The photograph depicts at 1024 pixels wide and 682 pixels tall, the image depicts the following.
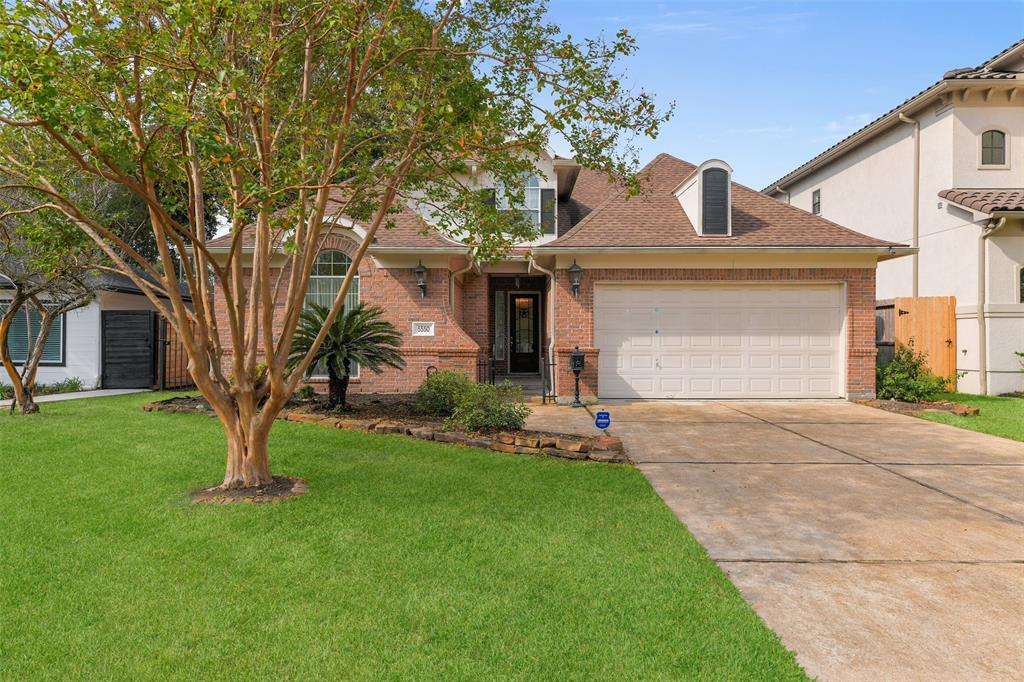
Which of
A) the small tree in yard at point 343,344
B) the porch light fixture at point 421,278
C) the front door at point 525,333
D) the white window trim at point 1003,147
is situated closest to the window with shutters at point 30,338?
the small tree in yard at point 343,344

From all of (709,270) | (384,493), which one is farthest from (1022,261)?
(384,493)

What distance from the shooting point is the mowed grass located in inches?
107

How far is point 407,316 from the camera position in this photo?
12.2m

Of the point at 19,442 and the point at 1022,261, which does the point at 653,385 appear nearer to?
the point at 1022,261

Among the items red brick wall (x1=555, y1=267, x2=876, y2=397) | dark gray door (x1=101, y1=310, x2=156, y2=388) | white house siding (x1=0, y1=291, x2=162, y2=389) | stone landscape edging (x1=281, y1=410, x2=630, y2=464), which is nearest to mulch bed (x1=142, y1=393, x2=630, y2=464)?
stone landscape edging (x1=281, y1=410, x2=630, y2=464)

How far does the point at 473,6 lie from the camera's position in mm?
5684

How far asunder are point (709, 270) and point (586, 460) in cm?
695

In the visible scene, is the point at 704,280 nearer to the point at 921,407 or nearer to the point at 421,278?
the point at 921,407

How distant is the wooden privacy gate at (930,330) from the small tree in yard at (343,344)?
11.0 metres

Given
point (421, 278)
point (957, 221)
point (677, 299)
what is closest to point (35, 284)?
point (421, 278)

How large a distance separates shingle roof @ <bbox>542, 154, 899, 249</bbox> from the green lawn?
11.8 ft

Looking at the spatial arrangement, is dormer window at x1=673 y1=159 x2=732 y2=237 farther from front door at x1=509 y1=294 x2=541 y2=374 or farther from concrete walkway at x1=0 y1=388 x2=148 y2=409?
concrete walkway at x1=0 y1=388 x2=148 y2=409

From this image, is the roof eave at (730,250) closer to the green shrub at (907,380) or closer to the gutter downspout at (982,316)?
the green shrub at (907,380)

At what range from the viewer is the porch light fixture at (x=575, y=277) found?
11820 millimetres
